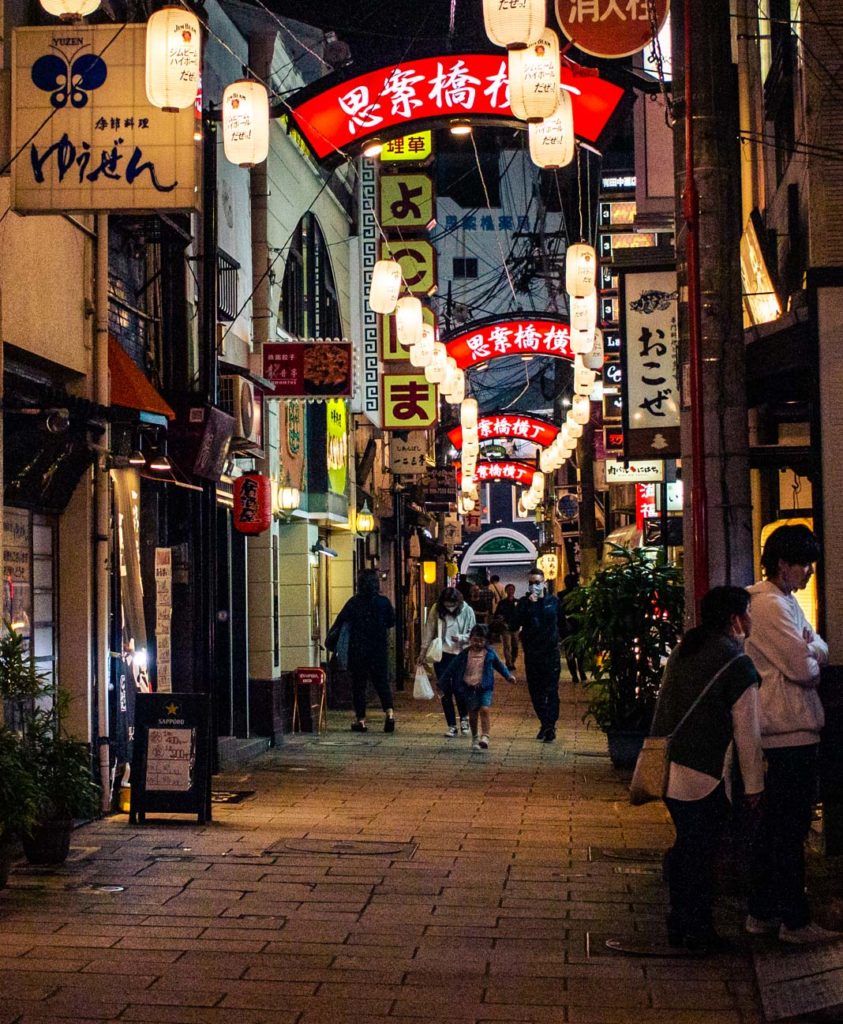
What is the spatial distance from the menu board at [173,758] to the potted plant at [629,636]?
5361mm

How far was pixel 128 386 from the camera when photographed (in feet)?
42.9

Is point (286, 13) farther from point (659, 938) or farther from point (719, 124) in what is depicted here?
point (659, 938)

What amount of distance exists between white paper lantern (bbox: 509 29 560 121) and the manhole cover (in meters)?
6.21

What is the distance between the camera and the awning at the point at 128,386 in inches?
510

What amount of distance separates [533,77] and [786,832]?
7.09m

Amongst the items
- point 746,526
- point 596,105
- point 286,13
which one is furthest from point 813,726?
point 286,13

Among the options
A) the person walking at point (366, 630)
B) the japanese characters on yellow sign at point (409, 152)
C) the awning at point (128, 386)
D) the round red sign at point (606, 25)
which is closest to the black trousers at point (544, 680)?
the person walking at point (366, 630)

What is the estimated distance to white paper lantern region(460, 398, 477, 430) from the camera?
31812 mm

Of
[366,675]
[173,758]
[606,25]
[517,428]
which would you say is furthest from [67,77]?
[517,428]

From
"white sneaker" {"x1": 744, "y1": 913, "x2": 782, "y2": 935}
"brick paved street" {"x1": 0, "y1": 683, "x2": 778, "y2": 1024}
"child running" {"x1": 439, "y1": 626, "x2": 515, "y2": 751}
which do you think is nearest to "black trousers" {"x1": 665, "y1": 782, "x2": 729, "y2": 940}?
"brick paved street" {"x1": 0, "y1": 683, "x2": 778, "y2": 1024}

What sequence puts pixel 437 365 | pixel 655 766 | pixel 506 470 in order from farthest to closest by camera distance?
pixel 506 470
pixel 437 365
pixel 655 766

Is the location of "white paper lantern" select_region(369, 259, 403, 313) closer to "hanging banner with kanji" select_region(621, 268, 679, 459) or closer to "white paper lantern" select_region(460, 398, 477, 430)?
"hanging banner with kanji" select_region(621, 268, 679, 459)

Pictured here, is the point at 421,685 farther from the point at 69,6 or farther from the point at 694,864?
the point at 694,864

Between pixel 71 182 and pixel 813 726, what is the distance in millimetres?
6180
